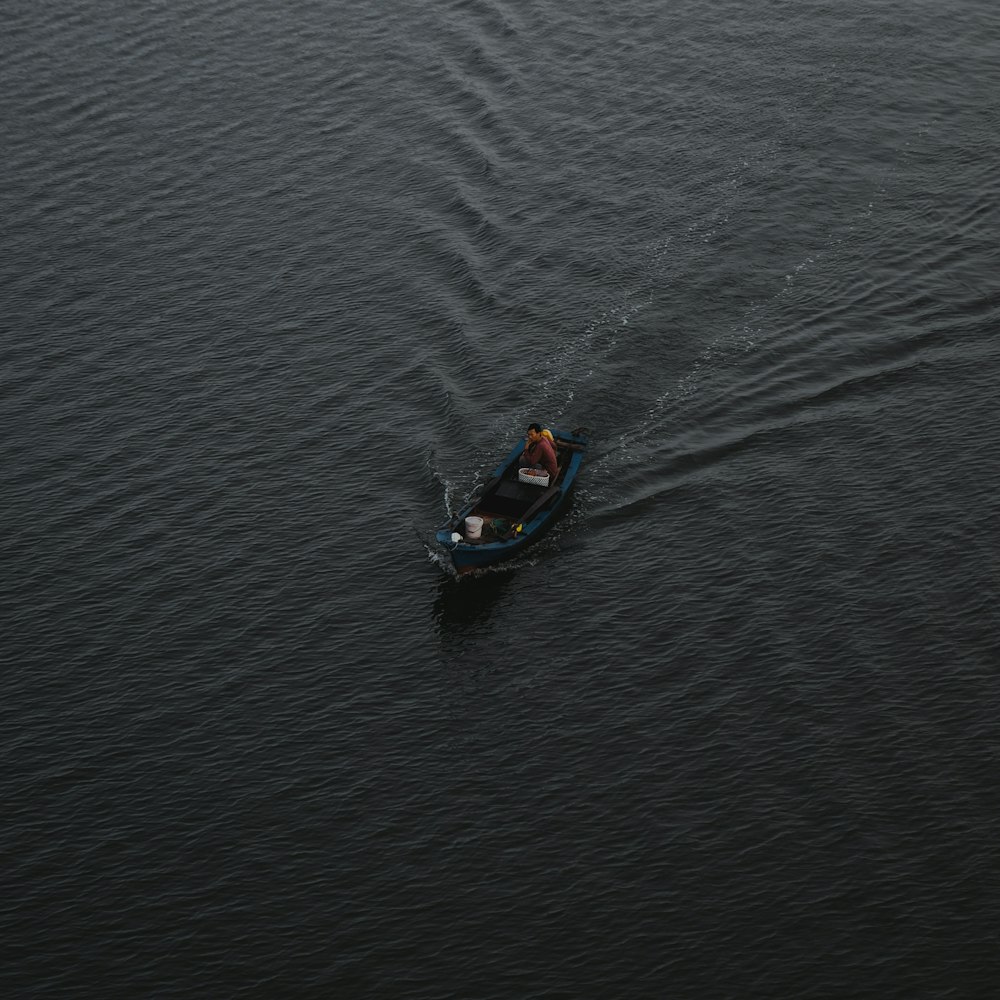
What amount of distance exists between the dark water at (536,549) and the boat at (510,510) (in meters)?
1.48

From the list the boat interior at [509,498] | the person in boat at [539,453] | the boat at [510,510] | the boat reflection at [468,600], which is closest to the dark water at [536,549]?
the boat reflection at [468,600]

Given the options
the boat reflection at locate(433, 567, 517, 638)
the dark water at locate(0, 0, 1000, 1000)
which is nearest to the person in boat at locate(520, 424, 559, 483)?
the dark water at locate(0, 0, 1000, 1000)

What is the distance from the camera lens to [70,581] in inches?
2876

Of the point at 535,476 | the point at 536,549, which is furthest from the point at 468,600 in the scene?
the point at 535,476

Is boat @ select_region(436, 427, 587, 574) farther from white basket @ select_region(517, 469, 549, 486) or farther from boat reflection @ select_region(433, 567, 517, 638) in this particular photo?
boat reflection @ select_region(433, 567, 517, 638)

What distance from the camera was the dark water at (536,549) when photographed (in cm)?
5356

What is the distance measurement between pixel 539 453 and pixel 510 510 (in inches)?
134

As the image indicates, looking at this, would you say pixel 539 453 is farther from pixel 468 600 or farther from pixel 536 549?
pixel 468 600

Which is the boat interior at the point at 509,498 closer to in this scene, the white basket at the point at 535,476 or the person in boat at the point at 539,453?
the white basket at the point at 535,476

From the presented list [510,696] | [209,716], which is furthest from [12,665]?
[510,696]

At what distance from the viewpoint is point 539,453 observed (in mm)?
74062

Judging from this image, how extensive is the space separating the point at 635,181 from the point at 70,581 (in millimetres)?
55018

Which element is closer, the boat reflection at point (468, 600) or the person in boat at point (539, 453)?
the boat reflection at point (468, 600)

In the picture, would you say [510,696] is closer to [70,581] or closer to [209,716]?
[209,716]
